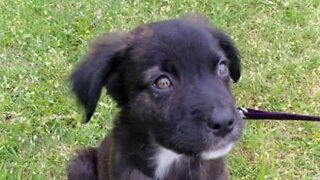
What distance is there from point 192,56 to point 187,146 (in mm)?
385

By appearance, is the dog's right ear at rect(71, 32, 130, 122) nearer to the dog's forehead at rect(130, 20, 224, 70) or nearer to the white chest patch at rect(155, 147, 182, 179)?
the dog's forehead at rect(130, 20, 224, 70)

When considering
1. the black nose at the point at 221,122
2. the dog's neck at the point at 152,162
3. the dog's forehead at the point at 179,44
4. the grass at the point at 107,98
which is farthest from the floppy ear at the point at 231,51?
the grass at the point at 107,98

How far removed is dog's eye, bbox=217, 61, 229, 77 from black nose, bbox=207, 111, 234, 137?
298 millimetres

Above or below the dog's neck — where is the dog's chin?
above

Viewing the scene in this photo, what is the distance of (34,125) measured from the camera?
469 cm

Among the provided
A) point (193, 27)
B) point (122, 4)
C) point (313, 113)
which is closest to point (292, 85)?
point (313, 113)

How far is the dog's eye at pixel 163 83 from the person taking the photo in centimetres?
319

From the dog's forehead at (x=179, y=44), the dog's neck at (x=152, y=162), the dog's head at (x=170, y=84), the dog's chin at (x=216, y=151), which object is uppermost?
the dog's forehead at (x=179, y=44)

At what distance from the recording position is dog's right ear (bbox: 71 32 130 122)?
333cm

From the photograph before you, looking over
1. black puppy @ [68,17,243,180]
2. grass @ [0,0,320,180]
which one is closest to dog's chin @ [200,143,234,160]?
black puppy @ [68,17,243,180]

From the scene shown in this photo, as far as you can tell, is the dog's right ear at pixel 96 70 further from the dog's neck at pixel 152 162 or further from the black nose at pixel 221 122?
the black nose at pixel 221 122

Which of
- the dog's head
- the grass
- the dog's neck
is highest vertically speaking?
the dog's head

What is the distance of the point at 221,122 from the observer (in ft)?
9.85

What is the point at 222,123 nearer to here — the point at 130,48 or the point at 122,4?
the point at 130,48
